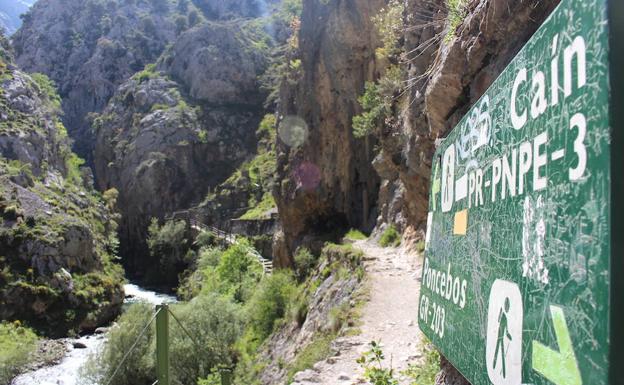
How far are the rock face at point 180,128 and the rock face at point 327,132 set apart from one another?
102 ft

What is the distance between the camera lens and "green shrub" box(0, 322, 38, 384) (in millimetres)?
21358

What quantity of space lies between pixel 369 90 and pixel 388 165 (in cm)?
449

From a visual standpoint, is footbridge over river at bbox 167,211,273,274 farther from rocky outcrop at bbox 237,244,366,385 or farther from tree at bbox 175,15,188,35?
tree at bbox 175,15,188,35

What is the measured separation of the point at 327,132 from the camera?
2611cm

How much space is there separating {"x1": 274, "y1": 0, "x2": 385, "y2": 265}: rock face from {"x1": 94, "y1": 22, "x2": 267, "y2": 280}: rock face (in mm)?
31093

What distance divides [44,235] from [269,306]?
70.9ft

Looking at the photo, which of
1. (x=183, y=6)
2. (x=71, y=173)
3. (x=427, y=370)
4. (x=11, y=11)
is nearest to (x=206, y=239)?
(x=71, y=173)

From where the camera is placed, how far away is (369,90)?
2056cm

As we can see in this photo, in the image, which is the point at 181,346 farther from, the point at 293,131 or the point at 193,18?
the point at 193,18

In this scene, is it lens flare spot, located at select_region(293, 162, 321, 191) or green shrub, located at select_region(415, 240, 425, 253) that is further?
lens flare spot, located at select_region(293, 162, 321, 191)

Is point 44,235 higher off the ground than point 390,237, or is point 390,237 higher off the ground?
point 390,237

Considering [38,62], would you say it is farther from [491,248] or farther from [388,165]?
[491,248]

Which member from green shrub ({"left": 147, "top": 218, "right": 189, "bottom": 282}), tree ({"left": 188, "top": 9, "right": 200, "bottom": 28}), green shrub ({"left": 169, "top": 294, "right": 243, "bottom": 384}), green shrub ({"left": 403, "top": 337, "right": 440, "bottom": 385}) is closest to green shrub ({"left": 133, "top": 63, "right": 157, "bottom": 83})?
tree ({"left": 188, "top": 9, "right": 200, "bottom": 28})

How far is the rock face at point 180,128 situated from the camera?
57.7 m
